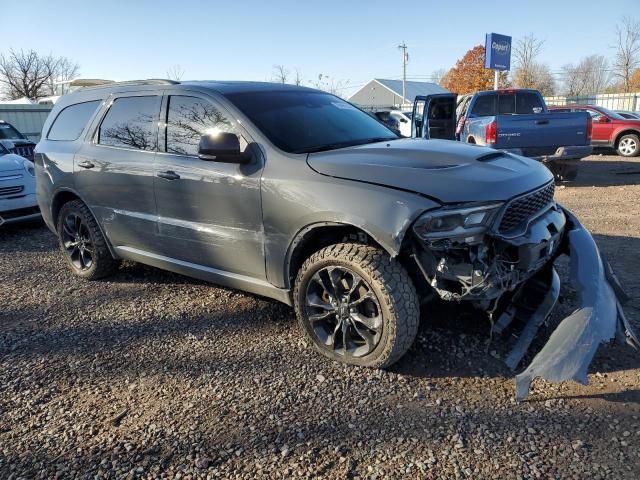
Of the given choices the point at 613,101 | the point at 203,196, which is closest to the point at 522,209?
the point at 203,196

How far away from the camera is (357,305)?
3.18 m

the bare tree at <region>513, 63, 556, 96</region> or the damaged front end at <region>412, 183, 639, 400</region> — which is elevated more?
the bare tree at <region>513, 63, 556, 96</region>

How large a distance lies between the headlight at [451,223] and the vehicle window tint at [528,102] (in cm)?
910

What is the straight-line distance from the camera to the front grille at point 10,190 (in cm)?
720

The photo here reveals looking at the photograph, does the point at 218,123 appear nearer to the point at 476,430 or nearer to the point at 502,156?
the point at 502,156

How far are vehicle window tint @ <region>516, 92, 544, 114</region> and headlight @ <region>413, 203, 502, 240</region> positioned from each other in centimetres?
910

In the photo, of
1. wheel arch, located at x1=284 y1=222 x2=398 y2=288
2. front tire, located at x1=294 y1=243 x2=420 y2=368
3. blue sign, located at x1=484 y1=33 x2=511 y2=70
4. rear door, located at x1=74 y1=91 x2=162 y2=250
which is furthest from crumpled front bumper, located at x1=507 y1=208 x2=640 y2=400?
blue sign, located at x1=484 y1=33 x2=511 y2=70

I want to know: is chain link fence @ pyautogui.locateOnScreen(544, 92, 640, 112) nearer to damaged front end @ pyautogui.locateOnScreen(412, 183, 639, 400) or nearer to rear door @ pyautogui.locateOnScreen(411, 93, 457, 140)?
rear door @ pyautogui.locateOnScreen(411, 93, 457, 140)

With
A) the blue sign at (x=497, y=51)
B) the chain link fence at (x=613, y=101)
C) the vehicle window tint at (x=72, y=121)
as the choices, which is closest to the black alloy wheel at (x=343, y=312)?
the vehicle window tint at (x=72, y=121)

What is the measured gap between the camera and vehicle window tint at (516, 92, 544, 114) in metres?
10.9

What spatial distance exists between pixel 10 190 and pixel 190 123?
4.74 meters

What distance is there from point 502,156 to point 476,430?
73.8 inches

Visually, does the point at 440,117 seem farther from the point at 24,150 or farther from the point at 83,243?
the point at 24,150

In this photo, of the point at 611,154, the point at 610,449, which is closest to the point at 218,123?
the point at 610,449
